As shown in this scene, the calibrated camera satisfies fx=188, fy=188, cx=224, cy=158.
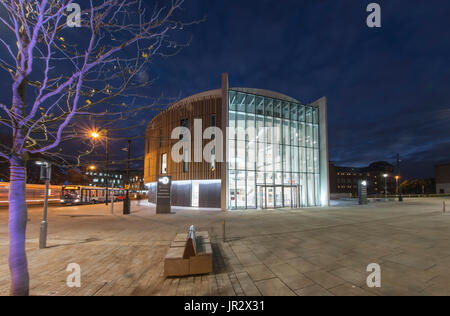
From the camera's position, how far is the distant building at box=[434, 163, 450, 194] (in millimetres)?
74688

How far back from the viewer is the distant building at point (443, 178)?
74.7 meters

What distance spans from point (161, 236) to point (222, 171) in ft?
41.7

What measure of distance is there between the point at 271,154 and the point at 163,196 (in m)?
14.3

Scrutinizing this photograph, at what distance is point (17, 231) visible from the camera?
127 inches

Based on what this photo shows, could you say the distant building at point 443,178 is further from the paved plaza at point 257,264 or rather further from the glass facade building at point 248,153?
the paved plaza at point 257,264

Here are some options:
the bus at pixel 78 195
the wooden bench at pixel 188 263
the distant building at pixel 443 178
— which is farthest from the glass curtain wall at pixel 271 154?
the distant building at pixel 443 178

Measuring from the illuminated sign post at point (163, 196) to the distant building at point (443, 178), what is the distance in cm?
10860

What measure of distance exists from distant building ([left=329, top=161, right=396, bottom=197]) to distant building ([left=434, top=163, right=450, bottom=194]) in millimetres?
17583

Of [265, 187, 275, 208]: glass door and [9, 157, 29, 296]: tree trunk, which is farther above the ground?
[9, 157, 29, 296]: tree trunk

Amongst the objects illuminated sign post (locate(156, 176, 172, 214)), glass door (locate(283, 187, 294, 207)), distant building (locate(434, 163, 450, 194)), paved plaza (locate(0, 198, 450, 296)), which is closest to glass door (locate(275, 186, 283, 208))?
glass door (locate(283, 187, 294, 207))

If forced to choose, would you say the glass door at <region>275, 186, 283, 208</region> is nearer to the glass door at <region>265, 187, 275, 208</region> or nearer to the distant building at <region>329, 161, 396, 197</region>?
the glass door at <region>265, 187, 275, 208</region>

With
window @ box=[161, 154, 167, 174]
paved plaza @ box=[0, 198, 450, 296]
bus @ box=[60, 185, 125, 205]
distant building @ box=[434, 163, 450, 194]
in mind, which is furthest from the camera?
distant building @ box=[434, 163, 450, 194]

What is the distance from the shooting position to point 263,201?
23797 millimetres
